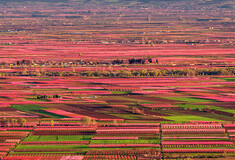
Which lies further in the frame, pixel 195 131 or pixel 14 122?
pixel 14 122

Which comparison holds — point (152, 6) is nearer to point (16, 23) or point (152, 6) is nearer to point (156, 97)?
point (16, 23)

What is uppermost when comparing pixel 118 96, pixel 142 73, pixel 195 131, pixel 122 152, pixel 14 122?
pixel 14 122

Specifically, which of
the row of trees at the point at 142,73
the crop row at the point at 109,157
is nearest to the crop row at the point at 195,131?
the crop row at the point at 109,157

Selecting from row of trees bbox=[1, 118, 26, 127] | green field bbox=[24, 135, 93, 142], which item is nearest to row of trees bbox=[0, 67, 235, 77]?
row of trees bbox=[1, 118, 26, 127]

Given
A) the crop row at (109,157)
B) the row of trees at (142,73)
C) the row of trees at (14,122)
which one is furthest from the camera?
the row of trees at (142,73)

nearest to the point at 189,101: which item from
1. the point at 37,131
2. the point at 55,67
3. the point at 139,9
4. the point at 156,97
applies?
the point at 156,97

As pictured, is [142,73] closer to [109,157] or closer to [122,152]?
[122,152]

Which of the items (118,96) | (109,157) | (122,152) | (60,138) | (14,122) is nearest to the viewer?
(109,157)

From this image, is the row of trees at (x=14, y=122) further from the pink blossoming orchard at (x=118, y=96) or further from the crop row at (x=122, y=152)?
the crop row at (x=122, y=152)

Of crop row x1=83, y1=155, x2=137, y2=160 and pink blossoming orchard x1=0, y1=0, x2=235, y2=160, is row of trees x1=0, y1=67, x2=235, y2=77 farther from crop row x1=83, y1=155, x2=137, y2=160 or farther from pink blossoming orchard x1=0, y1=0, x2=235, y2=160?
crop row x1=83, y1=155, x2=137, y2=160

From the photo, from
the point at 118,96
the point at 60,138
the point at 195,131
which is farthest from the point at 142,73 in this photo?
the point at 60,138
